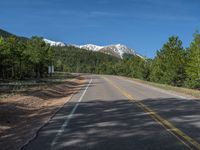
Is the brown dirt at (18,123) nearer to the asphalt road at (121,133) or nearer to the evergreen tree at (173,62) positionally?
the asphalt road at (121,133)

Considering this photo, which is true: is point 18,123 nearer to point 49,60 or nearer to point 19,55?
point 19,55

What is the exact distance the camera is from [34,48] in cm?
6094

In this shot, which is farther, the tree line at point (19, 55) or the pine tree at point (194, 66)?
the pine tree at point (194, 66)

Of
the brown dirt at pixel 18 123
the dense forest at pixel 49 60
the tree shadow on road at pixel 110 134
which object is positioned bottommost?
the brown dirt at pixel 18 123

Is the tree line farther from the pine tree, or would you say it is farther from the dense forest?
the pine tree

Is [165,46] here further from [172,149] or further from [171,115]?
[172,149]

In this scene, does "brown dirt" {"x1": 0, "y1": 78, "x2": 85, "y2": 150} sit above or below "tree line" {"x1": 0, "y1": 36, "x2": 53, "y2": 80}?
below

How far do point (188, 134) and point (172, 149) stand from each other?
192 centimetres

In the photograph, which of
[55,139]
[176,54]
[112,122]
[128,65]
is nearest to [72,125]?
[112,122]

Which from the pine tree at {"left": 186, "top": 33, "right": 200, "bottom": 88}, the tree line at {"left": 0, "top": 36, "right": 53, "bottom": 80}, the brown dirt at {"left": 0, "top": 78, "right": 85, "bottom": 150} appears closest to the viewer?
the brown dirt at {"left": 0, "top": 78, "right": 85, "bottom": 150}

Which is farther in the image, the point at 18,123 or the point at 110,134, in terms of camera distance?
the point at 18,123

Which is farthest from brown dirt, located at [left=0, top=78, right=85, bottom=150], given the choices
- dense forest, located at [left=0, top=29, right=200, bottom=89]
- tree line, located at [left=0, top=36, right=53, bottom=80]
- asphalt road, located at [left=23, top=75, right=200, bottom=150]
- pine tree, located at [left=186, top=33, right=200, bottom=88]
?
pine tree, located at [left=186, top=33, right=200, bottom=88]

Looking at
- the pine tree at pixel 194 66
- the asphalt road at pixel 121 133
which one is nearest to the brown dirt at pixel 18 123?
the asphalt road at pixel 121 133

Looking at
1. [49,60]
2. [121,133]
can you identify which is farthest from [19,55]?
[121,133]
